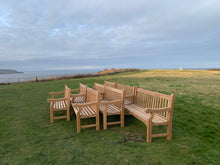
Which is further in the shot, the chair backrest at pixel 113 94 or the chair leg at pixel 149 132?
the chair backrest at pixel 113 94

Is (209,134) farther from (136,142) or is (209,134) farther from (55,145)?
(55,145)

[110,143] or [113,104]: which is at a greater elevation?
[113,104]

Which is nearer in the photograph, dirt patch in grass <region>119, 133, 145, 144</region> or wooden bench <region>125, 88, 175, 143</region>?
wooden bench <region>125, 88, 175, 143</region>

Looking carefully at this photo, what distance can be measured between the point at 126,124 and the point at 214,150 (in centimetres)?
245

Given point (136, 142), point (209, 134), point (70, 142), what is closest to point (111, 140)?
point (136, 142)

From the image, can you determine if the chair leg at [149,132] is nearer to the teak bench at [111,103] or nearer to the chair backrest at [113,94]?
the teak bench at [111,103]

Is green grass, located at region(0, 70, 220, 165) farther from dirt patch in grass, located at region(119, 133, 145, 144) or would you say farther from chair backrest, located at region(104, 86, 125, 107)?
chair backrest, located at region(104, 86, 125, 107)

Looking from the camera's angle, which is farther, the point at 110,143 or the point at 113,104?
the point at 113,104

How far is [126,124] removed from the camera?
4.90 meters

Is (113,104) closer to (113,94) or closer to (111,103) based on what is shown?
(113,94)

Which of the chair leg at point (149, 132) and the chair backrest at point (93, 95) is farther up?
the chair backrest at point (93, 95)

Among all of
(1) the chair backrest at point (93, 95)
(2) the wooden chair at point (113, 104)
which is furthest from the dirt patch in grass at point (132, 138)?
(1) the chair backrest at point (93, 95)

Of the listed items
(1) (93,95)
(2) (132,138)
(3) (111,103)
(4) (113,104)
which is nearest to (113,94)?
(4) (113,104)

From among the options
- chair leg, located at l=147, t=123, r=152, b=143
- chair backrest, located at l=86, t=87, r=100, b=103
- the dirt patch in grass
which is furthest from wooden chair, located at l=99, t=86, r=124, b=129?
chair leg, located at l=147, t=123, r=152, b=143
